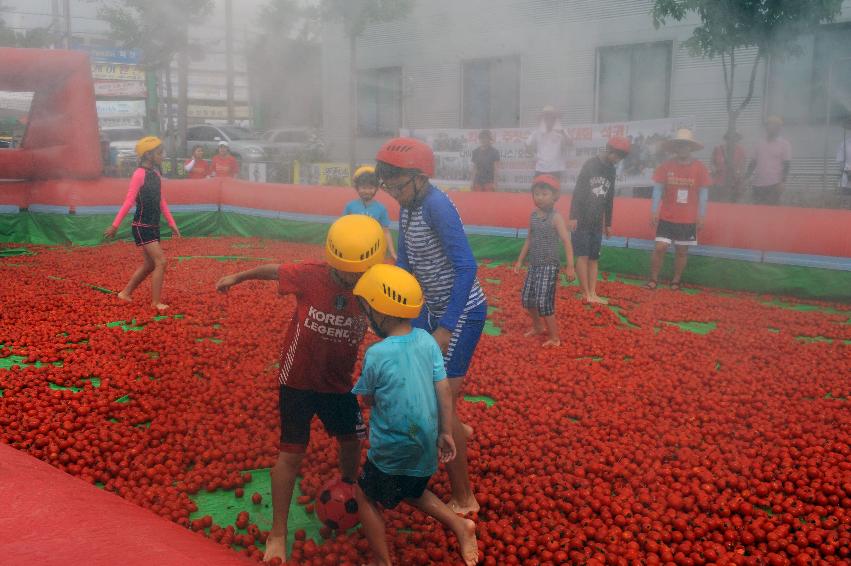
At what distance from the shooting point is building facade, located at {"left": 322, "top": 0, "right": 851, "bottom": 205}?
24.0ft

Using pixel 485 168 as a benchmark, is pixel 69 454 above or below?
below

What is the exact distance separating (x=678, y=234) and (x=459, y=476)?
5.92 m

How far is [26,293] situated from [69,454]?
4.23 meters

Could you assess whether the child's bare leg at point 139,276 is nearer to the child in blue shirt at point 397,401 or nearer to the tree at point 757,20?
the child in blue shirt at point 397,401

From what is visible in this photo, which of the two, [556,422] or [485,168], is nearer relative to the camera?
[556,422]

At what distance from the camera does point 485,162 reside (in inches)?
484

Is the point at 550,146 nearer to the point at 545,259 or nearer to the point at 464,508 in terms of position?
the point at 545,259

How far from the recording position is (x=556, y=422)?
4.25 meters

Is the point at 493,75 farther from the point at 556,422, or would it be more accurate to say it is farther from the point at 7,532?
the point at 7,532

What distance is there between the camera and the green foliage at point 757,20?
5.62m

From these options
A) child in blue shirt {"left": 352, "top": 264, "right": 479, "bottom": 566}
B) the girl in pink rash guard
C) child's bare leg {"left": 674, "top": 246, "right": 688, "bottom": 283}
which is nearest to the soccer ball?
child in blue shirt {"left": 352, "top": 264, "right": 479, "bottom": 566}

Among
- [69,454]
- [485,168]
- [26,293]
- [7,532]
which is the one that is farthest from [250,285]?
[7,532]

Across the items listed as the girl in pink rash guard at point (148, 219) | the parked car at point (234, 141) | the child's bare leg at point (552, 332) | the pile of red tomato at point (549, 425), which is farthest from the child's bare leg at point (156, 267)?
the parked car at point (234, 141)

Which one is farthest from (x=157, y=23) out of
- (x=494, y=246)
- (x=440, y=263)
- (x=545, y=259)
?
(x=494, y=246)
